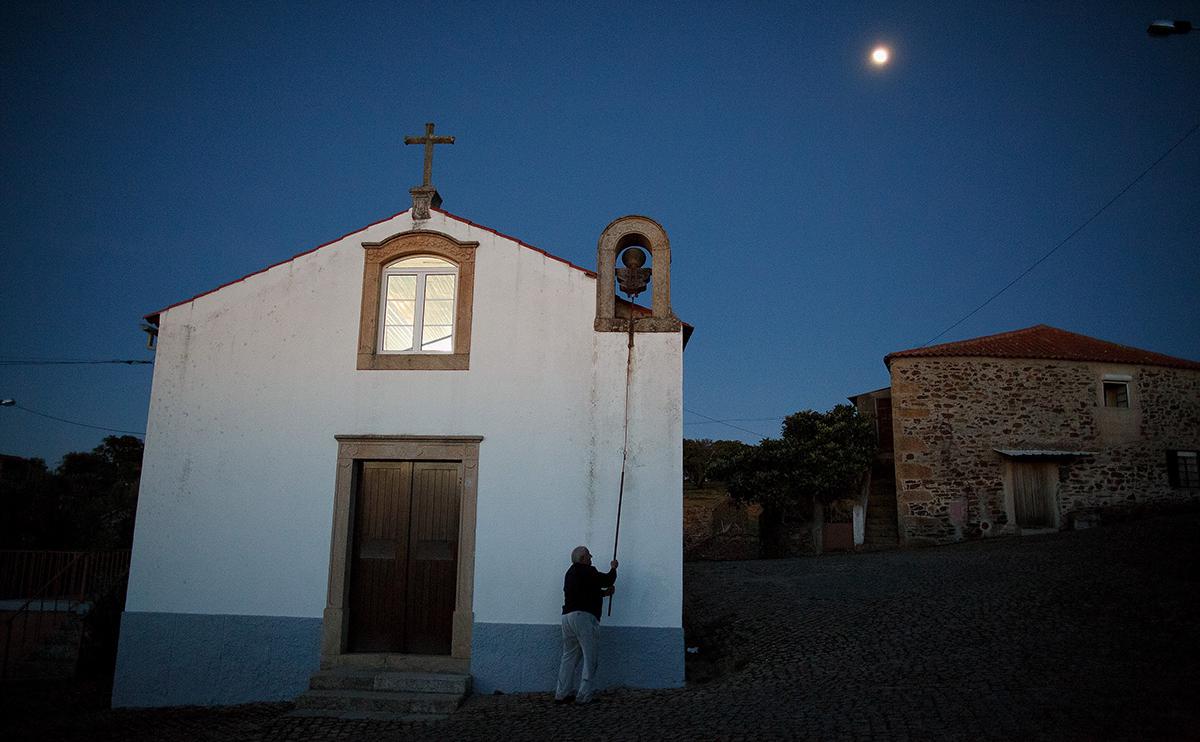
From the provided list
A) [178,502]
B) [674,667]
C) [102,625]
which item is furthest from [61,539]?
[674,667]

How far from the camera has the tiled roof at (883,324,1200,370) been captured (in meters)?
20.5

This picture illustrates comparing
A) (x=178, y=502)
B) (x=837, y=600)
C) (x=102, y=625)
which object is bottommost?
(x=102, y=625)

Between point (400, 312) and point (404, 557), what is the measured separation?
305 cm

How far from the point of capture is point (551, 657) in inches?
325

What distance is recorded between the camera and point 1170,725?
5.65 meters

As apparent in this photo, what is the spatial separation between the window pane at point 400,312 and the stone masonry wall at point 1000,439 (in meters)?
15.5

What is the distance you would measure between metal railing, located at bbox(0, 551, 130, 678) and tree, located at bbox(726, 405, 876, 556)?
1627 cm

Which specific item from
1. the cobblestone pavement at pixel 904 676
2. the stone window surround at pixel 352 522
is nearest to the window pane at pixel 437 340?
the stone window surround at pixel 352 522

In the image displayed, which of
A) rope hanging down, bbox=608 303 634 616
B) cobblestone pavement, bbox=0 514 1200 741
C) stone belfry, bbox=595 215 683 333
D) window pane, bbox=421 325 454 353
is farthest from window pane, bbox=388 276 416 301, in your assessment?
cobblestone pavement, bbox=0 514 1200 741

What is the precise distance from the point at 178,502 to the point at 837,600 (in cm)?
967

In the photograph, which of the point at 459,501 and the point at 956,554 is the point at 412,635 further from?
the point at 956,554

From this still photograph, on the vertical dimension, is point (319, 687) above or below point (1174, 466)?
below

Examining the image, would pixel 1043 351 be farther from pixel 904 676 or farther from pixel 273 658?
pixel 273 658

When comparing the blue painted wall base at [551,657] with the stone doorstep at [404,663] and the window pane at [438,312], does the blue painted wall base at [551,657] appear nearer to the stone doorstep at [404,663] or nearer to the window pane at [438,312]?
the stone doorstep at [404,663]
